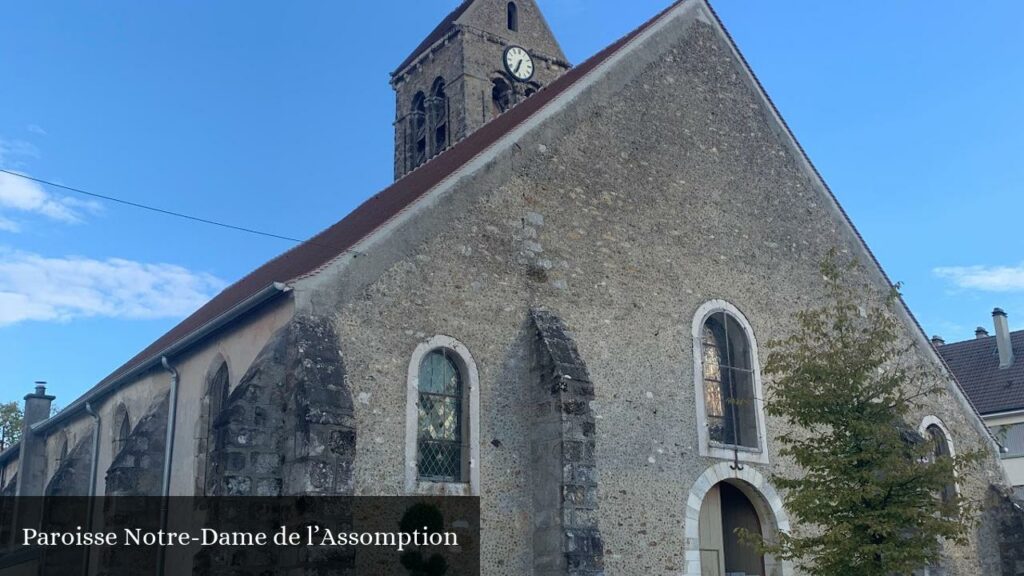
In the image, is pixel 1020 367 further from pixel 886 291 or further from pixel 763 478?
pixel 763 478

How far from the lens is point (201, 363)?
1450cm

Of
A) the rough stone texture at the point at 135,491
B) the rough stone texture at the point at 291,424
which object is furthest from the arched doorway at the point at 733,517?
the rough stone texture at the point at 135,491

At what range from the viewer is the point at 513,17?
2611 cm

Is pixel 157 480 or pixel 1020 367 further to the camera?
pixel 1020 367

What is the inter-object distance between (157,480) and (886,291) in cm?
1338

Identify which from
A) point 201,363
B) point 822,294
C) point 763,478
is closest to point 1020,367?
point 822,294

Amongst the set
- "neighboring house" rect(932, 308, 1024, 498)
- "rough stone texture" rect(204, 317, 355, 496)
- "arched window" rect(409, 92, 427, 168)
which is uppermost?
"arched window" rect(409, 92, 427, 168)

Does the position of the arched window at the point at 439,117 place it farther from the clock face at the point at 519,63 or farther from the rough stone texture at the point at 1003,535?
the rough stone texture at the point at 1003,535

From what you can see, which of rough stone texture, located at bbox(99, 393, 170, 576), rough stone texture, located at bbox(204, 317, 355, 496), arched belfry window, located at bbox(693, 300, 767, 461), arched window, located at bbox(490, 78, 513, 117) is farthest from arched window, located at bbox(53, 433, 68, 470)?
arched belfry window, located at bbox(693, 300, 767, 461)

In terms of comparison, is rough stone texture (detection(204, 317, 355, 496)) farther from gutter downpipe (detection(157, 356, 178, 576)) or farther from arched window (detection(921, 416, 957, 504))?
arched window (detection(921, 416, 957, 504))

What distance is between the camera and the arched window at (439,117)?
81.9 ft

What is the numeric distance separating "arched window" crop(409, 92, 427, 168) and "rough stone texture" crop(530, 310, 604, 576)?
1402 cm

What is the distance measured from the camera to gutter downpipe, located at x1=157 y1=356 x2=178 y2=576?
48.2 ft

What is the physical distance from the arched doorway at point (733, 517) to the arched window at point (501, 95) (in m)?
13.1
